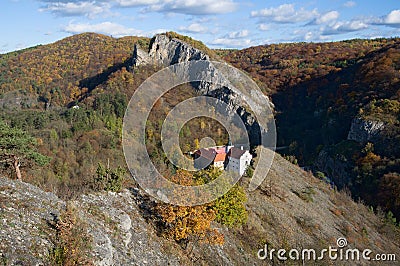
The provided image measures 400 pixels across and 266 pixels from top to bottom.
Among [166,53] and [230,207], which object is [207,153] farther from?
[166,53]

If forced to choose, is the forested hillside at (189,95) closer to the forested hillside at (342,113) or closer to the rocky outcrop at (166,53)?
the forested hillside at (342,113)

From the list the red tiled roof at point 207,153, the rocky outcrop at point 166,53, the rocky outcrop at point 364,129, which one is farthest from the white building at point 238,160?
the rocky outcrop at point 166,53

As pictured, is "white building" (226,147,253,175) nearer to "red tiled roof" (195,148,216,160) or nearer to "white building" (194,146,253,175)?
"white building" (194,146,253,175)

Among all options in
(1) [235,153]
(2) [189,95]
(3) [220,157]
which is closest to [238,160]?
(1) [235,153]

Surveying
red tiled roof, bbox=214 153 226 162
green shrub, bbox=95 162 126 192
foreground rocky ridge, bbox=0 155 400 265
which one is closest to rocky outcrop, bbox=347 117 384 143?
foreground rocky ridge, bbox=0 155 400 265

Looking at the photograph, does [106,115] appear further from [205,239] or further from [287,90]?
[287,90]

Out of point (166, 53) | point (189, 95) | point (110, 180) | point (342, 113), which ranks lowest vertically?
point (342, 113)
